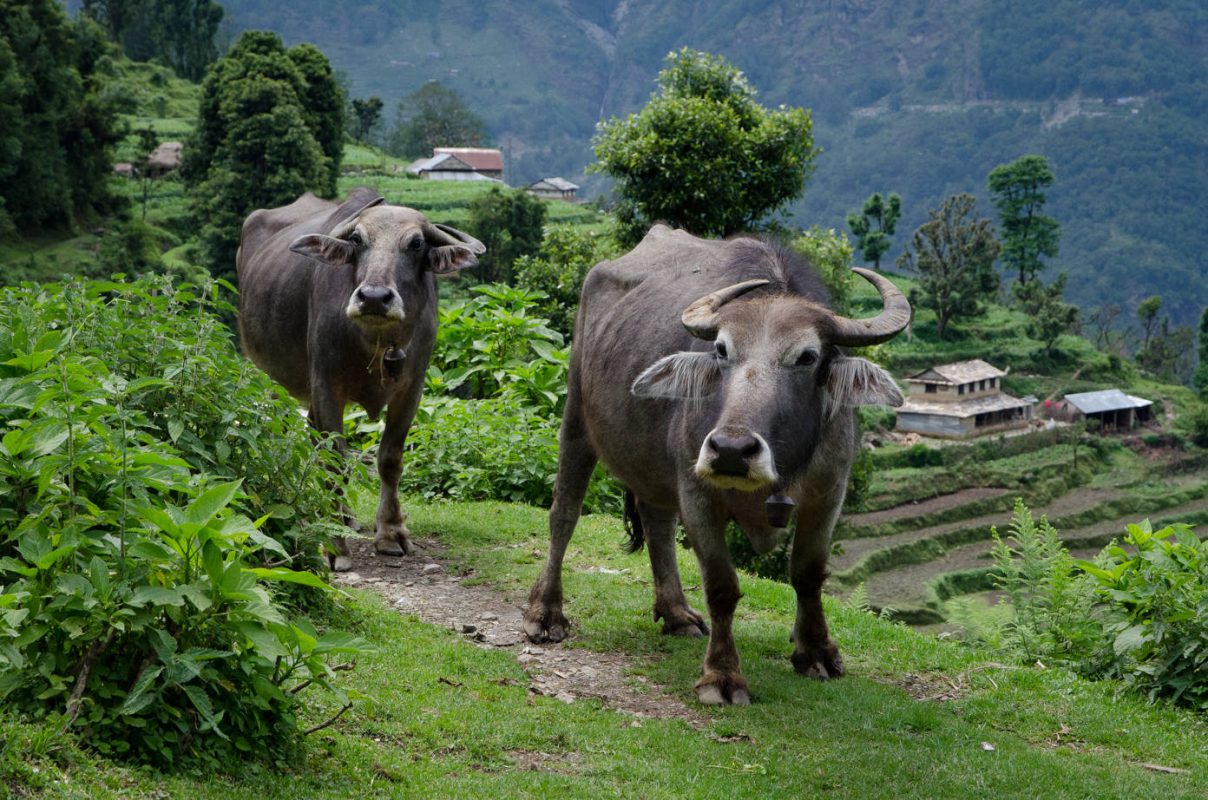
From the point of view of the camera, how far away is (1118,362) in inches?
2908

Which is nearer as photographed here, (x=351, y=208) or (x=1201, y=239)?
(x=351, y=208)

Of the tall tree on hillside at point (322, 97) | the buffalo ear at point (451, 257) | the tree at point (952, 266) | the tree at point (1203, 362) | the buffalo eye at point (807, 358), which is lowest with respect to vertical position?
the tree at point (1203, 362)

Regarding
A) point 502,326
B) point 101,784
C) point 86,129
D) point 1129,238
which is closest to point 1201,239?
point 1129,238

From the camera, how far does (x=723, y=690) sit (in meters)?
6.46

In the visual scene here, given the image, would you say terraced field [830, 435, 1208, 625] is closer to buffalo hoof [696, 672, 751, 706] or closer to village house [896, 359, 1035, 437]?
village house [896, 359, 1035, 437]

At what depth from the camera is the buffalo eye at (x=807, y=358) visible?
6.11 m

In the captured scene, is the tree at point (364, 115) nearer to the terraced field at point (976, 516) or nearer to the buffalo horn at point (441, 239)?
the terraced field at point (976, 516)

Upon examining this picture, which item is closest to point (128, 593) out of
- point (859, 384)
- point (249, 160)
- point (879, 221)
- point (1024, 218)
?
point (859, 384)

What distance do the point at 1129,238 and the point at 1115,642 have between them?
15854cm

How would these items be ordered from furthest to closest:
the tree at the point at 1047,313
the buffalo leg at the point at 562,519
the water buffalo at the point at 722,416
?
the tree at the point at 1047,313 < the buffalo leg at the point at 562,519 < the water buffalo at the point at 722,416

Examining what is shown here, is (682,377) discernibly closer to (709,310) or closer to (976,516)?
(709,310)

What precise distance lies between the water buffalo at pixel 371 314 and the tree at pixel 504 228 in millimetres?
38691

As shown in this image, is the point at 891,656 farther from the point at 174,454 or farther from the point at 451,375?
the point at 451,375

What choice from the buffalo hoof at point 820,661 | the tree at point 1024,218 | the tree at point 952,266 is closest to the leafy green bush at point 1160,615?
the buffalo hoof at point 820,661
